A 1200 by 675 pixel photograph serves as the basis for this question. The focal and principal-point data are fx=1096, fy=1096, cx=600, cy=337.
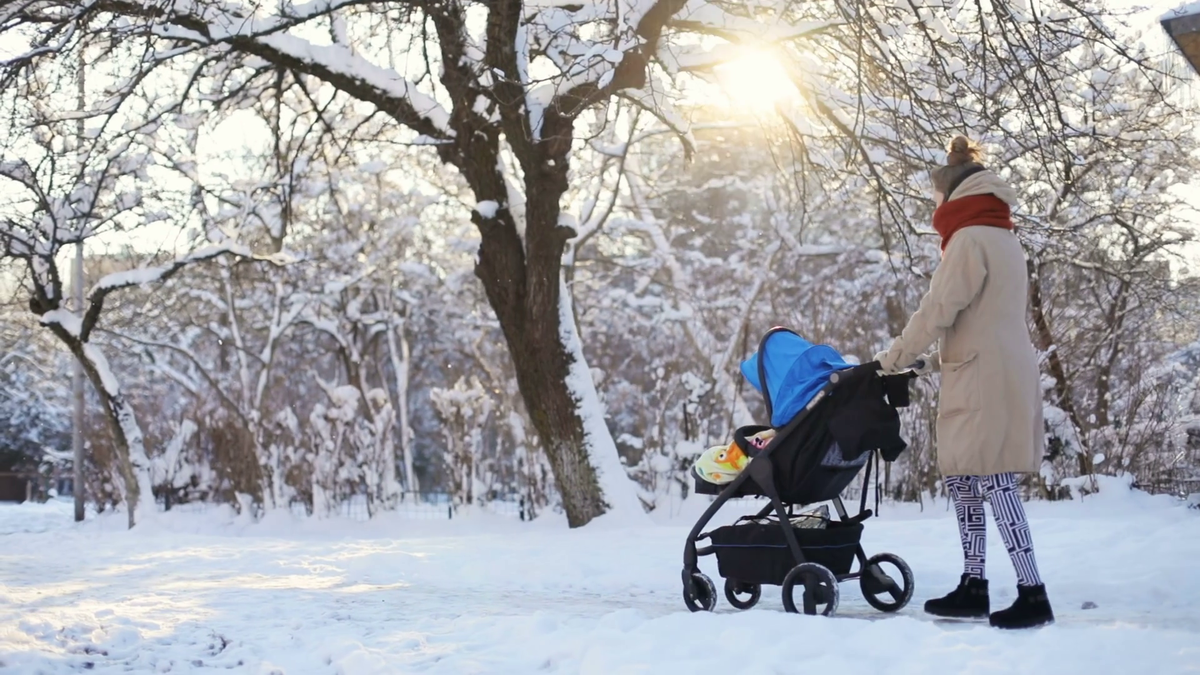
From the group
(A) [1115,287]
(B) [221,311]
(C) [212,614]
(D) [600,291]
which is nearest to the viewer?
(C) [212,614]

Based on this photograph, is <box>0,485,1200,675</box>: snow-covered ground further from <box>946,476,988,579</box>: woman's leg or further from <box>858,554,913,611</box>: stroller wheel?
<box>946,476,988,579</box>: woman's leg

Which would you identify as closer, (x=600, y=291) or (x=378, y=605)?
(x=378, y=605)

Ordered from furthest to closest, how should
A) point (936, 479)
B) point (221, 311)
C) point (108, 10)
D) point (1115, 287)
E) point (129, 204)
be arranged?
point (221, 311)
point (129, 204)
point (1115, 287)
point (936, 479)
point (108, 10)

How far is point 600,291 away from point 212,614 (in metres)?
22.5

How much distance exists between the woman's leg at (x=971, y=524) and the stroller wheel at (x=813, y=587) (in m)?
0.65

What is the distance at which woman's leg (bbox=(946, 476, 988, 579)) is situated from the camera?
512 centimetres

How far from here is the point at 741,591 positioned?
5.89 metres

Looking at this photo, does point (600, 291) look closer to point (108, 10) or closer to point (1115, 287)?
point (1115, 287)

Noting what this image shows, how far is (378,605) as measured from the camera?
639 cm

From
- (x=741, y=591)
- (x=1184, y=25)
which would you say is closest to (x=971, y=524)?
(x=741, y=591)

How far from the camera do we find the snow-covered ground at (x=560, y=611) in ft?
13.2

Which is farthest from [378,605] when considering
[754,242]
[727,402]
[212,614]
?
[754,242]

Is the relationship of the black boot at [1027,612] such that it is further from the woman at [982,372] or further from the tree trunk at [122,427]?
the tree trunk at [122,427]

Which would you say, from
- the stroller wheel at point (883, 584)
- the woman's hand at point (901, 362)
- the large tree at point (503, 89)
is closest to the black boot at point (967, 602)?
the stroller wheel at point (883, 584)
